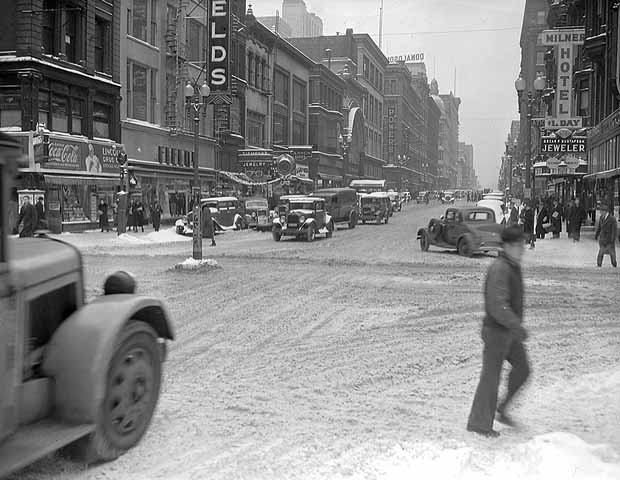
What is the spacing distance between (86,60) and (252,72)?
26089 mm

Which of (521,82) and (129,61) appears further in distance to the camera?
(129,61)

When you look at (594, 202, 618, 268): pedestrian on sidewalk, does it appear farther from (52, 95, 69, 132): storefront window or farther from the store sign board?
(52, 95, 69, 132): storefront window

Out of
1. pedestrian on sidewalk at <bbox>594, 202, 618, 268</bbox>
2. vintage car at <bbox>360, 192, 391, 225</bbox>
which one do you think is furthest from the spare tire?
vintage car at <bbox>360, 192, 391, 225</bbox>

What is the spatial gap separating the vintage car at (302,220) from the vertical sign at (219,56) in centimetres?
1085

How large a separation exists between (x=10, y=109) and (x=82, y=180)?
15.3 feet

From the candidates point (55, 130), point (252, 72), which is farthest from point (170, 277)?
point (252, 72)

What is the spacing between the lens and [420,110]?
568 ft

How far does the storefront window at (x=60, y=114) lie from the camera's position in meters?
33.3

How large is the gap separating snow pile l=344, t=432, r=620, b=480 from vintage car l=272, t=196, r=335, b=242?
25374mm

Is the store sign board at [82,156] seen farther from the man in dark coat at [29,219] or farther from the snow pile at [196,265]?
the snow pile at [196,265]

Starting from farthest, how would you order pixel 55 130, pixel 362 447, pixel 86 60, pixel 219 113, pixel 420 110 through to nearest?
pixel 420 110, pixel 219 113, pixel 86 60, pixel 55 130, pixel 362 447

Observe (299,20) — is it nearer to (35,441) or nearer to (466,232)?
(466,232)

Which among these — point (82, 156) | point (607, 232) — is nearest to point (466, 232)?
point (607, 232)

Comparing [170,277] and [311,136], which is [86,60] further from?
[311,136]
